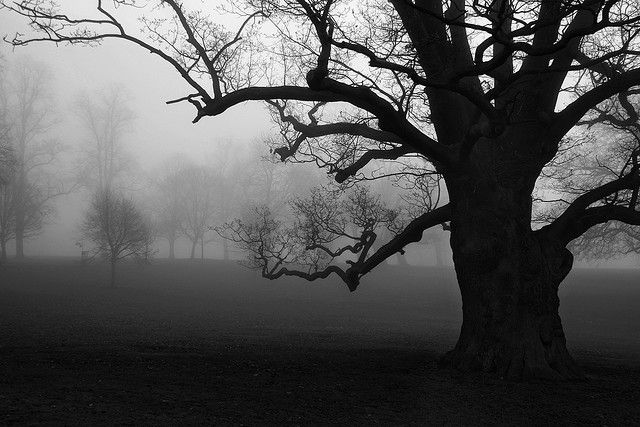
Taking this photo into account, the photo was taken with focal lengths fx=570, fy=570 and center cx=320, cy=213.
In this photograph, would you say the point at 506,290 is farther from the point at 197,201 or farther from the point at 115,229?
the point at 197,201

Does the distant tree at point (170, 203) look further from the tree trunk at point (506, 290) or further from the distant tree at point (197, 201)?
the tree trunk at point (506, 290)

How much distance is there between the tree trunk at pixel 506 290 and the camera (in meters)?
9.98

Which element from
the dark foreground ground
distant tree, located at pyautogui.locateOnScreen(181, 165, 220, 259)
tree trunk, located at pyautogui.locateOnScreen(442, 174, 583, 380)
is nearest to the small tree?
the dark foreground ground

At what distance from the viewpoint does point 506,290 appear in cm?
1018

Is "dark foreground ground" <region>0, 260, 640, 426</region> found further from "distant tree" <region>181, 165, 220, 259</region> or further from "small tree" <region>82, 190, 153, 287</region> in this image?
"distant tree" <region>181, 165, 220, 259</region>

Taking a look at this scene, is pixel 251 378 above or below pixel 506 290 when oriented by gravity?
below

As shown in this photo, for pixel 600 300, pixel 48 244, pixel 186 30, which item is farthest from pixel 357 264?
pixel 48 244

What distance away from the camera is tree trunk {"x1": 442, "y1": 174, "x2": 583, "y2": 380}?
9.98m

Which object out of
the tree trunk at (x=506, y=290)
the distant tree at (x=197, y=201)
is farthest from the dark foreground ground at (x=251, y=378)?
the distant tree at (x=197, y=201)

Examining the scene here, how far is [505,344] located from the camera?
32.9 ft

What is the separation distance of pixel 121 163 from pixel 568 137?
55750 mm

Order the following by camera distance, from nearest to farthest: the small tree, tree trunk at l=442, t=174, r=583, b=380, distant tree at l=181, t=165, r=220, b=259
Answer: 1. tree trunk at l=442, t=174, r=583, b=380
2. the small tree
3. distant tree at l=181, t=165, r=220, b=259

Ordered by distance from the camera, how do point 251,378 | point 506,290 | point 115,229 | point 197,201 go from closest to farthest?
1. point 251,378
2. point 506,290
3. point 115,229
4. point 197,201

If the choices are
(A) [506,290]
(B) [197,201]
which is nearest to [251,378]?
(A) [506,290]
